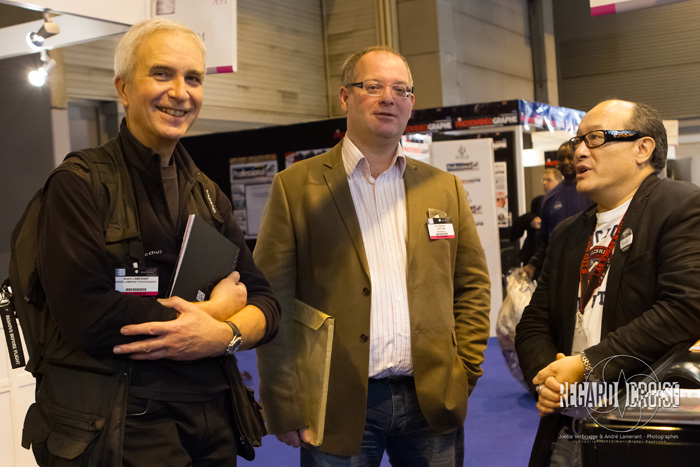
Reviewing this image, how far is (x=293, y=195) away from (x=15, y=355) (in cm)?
92

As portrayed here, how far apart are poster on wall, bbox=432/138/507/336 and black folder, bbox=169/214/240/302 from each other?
19.8ft

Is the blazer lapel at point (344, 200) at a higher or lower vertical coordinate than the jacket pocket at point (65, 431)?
higher

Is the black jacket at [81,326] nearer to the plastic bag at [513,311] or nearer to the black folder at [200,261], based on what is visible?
the black folder at [200,261]

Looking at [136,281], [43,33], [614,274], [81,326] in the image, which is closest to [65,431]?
[81,326]

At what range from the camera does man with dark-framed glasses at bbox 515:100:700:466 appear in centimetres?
194

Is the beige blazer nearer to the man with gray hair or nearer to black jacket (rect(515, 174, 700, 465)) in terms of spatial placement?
black jacket (rect(515, 174, 700, 465))

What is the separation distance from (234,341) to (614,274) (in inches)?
42.5

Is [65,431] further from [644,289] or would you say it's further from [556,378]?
[644,289]

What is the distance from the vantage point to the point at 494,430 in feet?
15.7

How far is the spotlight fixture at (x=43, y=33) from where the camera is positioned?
401 cm

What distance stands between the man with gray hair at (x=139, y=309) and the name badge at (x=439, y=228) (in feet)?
2.11

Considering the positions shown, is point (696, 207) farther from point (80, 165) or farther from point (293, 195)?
point (80, 165)

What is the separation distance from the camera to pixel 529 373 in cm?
221

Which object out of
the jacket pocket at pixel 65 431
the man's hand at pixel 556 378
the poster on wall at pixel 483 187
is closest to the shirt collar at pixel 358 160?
the man's hand at pixel 556 378
